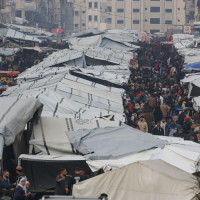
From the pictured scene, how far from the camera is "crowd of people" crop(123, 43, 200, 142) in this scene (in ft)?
51.0

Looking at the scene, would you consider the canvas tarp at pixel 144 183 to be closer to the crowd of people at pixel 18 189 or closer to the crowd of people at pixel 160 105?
the crowd of people at pixel 18 189

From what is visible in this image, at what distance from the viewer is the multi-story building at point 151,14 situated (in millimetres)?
115812

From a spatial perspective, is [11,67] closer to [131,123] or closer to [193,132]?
[131,123]

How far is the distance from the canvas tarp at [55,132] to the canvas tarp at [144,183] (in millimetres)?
2748

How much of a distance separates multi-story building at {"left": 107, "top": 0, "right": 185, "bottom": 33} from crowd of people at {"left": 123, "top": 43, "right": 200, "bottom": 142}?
84.5 m

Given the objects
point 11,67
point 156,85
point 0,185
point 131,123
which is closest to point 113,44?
point 11,67

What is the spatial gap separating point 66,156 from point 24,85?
845cm

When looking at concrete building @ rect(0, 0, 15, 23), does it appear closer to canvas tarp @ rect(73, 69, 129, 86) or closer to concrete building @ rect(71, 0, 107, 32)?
concrete building @ rect(71, 0, 107, 32)

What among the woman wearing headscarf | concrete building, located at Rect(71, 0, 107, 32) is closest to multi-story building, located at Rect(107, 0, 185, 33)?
concrete building, located at Rect(71, 0, 107, 32)

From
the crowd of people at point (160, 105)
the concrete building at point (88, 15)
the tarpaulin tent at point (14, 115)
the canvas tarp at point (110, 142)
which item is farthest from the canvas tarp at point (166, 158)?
the concrete building at point (88, 15)

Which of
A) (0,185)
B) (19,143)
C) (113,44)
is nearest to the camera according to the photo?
(0,185)

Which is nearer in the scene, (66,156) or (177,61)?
(66,156)

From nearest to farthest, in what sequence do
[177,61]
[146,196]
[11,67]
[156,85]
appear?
[146,196]
[156,85]
[11,67]
[177,61]

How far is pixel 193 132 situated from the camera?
14469 millimetres
